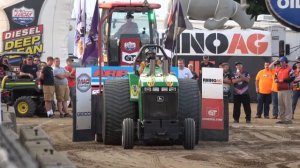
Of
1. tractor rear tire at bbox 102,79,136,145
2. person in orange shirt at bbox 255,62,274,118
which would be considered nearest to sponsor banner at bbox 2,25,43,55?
person in orange shirt at bbox 255,62,274,118

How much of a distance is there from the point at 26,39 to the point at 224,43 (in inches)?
364

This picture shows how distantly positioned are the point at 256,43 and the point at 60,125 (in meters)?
14.1

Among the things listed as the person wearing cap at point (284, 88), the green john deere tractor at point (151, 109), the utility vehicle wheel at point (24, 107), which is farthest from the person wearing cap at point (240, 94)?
the green john deere tractor at point (151, 109)

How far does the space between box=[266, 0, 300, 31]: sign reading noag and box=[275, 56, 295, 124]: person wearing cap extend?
1444 centimetres

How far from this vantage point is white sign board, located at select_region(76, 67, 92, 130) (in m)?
12.0

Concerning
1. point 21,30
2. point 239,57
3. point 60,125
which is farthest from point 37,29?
point 239,57

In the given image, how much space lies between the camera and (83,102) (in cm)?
1209

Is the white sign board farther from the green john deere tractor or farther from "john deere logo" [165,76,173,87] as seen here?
"john deere logo" [165,76,173,87]

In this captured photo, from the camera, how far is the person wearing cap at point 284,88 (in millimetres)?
17719

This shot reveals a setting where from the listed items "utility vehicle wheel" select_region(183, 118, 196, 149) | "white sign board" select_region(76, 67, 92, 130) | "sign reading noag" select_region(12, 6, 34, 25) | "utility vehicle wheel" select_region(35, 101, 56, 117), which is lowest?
"utility vehicle wheel" select_region(35, 101, 56, 117)

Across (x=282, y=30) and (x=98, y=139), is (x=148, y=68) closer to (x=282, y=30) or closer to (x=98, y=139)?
(x=98, y=139)

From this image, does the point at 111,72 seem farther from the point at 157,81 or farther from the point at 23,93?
the point at 23,93

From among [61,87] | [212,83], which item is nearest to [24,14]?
[61,87]

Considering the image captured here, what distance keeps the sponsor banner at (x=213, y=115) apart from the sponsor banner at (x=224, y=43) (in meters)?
15.4
